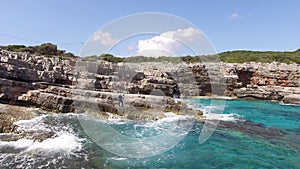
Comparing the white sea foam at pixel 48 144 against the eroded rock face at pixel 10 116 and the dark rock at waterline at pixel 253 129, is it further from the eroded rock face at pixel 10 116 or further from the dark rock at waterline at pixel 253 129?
the dark rock at waterline at pixel 253 129

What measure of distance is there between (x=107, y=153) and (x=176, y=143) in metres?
3.84

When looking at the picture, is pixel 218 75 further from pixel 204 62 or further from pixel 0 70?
pixel 0 70

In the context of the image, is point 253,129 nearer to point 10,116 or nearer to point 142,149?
Answer: point 142,149

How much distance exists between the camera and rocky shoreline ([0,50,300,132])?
15523 millimetres

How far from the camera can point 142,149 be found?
10.4 m

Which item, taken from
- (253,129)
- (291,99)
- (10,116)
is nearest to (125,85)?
(10,116)

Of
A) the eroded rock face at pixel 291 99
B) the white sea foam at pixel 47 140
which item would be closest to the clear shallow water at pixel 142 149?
the white sea foam at pixel 47 140

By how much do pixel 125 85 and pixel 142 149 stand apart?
1470 cm

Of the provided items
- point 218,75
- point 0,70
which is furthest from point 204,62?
point 0,70

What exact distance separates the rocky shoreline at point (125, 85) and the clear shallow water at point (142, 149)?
7.06 ft

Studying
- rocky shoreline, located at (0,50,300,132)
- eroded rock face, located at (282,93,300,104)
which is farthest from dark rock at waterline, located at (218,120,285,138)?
eroded rock face, located at (282,93,300,104)

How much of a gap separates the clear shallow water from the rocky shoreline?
2.15m

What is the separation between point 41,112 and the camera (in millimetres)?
14398

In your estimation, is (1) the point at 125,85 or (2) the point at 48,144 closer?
(2) the point at 48,144
